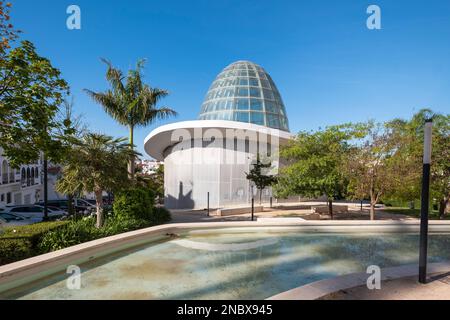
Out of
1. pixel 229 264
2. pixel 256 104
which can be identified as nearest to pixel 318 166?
pixel 229 264

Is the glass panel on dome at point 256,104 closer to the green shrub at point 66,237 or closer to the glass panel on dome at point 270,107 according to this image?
the glass panel on dome at point 270,107

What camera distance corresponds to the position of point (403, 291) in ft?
15.5

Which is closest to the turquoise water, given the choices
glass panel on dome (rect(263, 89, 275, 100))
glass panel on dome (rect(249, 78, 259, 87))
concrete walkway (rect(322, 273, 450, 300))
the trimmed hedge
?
concrete walkway (rect(322, 273, 450, 300))

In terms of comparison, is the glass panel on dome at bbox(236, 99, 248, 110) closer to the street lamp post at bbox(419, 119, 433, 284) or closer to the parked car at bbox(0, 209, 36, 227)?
the parked car at bbox(0, 209, 36, 227)

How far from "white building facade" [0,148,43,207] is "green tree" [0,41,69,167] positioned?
92.9ft

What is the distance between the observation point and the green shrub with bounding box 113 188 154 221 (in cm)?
1244

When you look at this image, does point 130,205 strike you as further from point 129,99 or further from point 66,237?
point 129,99

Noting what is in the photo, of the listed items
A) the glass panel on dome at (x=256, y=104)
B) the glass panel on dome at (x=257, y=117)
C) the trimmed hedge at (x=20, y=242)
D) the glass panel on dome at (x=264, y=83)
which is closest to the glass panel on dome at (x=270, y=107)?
the glass panel on dome at (x=256, y=104)

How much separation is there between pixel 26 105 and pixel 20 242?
402cm

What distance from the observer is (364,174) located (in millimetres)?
14578

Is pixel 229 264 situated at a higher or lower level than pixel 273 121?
lower

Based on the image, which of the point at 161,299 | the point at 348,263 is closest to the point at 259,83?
the point at 348,263

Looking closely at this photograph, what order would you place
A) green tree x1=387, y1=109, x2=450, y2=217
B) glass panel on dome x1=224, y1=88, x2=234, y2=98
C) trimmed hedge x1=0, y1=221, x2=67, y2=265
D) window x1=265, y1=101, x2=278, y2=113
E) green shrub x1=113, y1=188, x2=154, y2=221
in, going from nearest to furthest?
1. trimmed hedge x1=0, y1=221, x2=67, y2=265
2. green shrub x1=113, y1=188, x2=154, y2=221
3. green tree x1=387, y1=109, x2=450, y2=217
4. window x1=265, y1=101, x2=278, y2=113
5. glass panel on dome x1=224, y1=88, x2=234, y2=98
